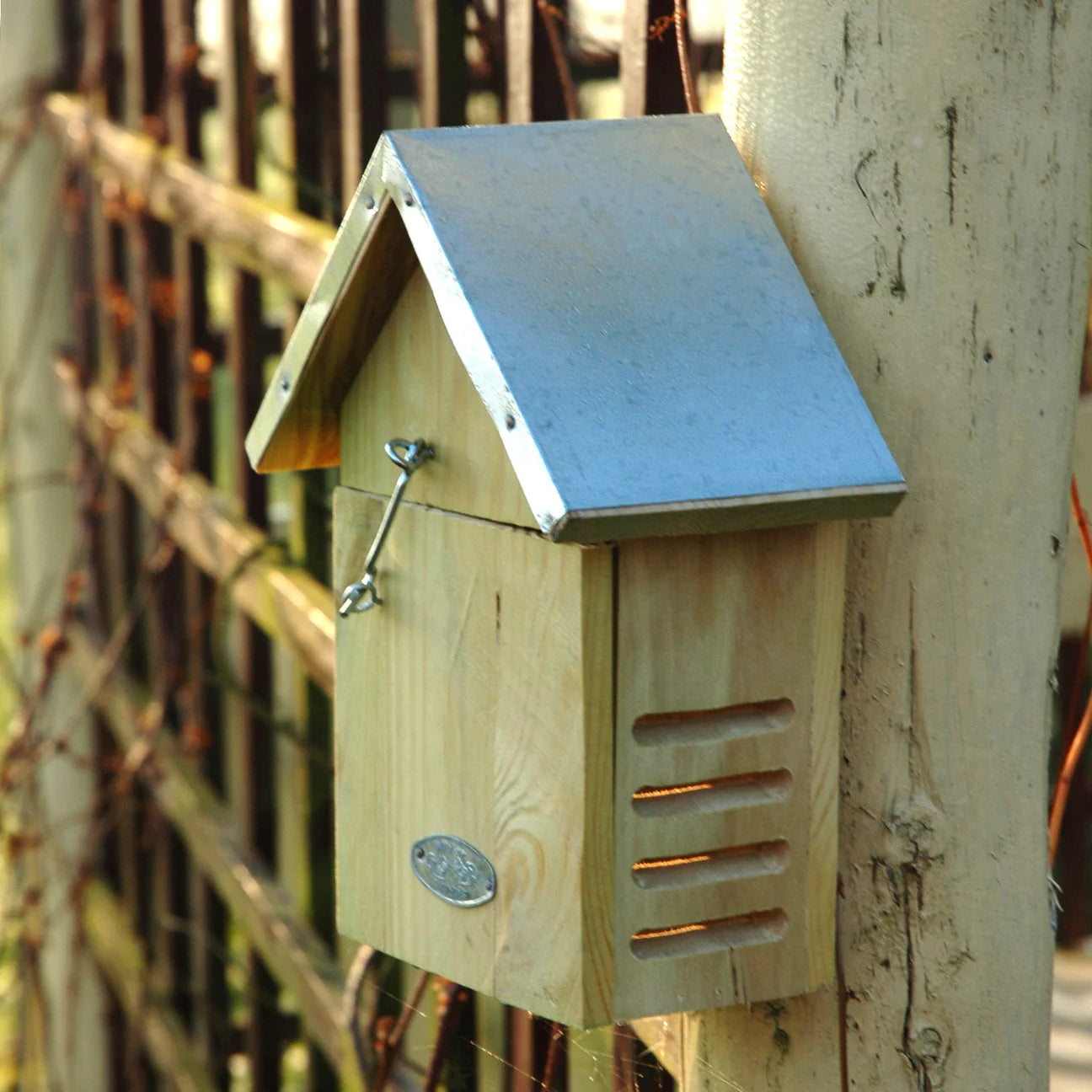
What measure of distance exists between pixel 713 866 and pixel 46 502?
3339mm

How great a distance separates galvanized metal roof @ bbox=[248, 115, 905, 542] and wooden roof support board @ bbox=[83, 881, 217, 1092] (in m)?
2.75

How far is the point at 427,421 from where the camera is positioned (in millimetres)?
1150

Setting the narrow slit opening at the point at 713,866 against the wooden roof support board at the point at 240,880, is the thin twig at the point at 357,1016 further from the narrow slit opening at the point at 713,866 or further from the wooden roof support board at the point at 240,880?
the narrow slit opening at the point at 713,866

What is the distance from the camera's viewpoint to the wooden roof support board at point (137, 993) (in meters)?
3.44

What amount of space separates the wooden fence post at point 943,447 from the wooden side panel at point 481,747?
20cm

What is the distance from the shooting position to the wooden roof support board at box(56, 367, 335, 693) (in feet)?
7.70

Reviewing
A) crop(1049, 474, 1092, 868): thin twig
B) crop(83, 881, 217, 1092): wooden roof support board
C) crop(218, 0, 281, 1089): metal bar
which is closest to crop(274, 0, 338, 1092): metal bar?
crop(218, 0, 281, 1089): metal bar

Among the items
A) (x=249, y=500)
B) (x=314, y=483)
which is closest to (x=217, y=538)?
(x=249, y=500)

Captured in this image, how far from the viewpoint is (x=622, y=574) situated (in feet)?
3.34

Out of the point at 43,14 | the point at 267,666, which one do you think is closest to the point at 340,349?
the point at 267,666

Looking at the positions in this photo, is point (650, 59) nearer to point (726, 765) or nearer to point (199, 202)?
point (726, 765)

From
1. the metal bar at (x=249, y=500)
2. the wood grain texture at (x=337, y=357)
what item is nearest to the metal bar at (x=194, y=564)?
the metal bar at (x=249, y=500)

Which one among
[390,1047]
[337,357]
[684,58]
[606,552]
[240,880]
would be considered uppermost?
[684,58]

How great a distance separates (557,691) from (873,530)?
24cm
